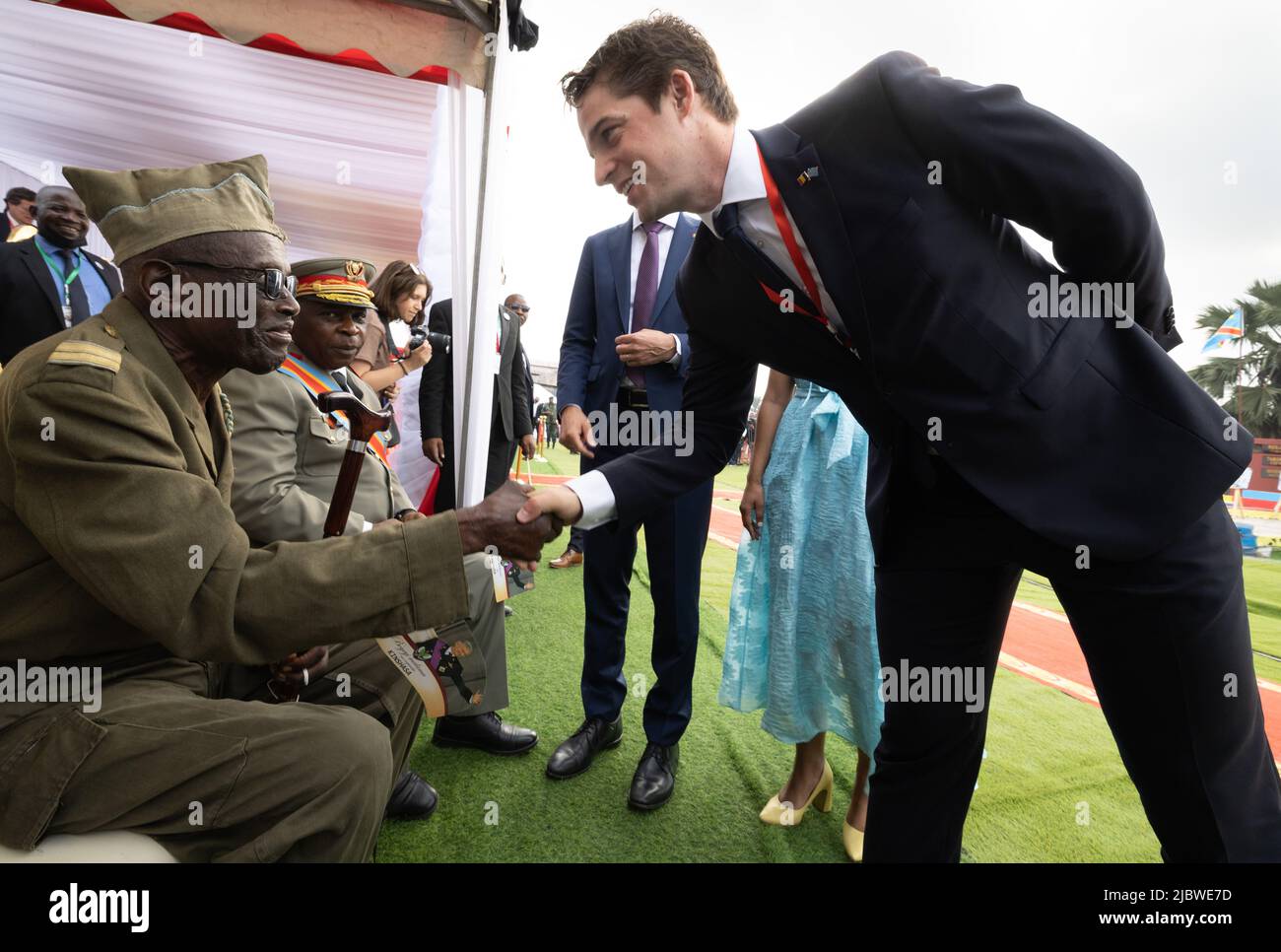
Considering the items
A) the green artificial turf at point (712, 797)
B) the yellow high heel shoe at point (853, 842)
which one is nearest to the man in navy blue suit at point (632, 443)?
the green artificial turf at point (712, 797)

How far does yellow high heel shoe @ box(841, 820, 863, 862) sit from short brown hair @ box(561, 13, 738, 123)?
233 centimetres

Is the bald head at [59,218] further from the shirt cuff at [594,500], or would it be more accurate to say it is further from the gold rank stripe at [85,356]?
the shirt cuff at [594,500]

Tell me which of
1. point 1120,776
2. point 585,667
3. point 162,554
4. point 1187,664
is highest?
point 162,554

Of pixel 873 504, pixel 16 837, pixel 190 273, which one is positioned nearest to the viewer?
pixel 16 837

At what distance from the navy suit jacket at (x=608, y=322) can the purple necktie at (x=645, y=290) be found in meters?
0.03

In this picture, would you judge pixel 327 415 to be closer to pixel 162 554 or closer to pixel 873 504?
pixel 162 554

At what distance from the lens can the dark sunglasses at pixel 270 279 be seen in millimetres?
1521

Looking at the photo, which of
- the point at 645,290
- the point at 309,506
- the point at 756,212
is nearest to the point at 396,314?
the point at 645,290

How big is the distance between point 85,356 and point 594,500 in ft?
3.69

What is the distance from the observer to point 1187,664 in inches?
49.7

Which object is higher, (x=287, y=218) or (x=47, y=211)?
(x=287, y=218)

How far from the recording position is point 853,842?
7.64 feet

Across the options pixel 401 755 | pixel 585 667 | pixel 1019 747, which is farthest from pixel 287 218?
pixel 1019 747

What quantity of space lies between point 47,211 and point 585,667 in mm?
4768
